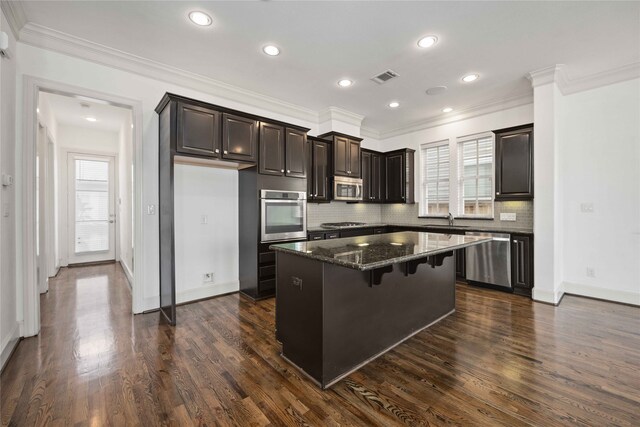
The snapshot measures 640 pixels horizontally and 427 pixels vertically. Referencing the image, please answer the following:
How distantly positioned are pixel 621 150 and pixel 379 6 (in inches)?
149

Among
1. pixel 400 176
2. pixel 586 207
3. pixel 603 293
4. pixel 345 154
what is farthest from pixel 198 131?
pixel 603 293

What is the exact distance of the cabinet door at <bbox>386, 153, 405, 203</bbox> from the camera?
5957 millimetres

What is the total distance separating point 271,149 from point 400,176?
3.12 metres

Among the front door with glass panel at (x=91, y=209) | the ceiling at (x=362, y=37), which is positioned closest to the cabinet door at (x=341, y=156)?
the ceiling at (x=362, y=37)

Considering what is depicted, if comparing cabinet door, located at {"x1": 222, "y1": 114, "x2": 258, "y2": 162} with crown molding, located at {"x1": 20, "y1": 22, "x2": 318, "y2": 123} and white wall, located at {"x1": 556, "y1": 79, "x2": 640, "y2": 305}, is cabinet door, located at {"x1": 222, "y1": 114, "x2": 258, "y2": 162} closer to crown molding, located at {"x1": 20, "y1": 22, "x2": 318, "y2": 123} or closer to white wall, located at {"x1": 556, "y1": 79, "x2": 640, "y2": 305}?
crown molding, located at {"x1": 20, "y1": 22, "x2": 318, "y2": 123}

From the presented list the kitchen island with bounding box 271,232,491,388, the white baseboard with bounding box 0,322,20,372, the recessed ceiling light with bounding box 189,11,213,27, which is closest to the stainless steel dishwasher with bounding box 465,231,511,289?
the kitchen island with bounding box 271,232,491,388

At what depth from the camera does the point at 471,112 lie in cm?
511

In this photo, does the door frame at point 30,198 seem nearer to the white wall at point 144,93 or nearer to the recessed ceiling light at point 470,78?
the white wall at point 144,93

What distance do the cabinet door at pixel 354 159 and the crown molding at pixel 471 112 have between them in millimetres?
1412

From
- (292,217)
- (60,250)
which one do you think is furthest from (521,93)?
(60,250)

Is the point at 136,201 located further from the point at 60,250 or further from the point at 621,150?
the point at 621,150

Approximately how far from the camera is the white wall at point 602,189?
3.65 meters

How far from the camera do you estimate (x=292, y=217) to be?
14.0ft

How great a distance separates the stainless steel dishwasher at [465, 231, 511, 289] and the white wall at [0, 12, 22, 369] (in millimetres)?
5476
